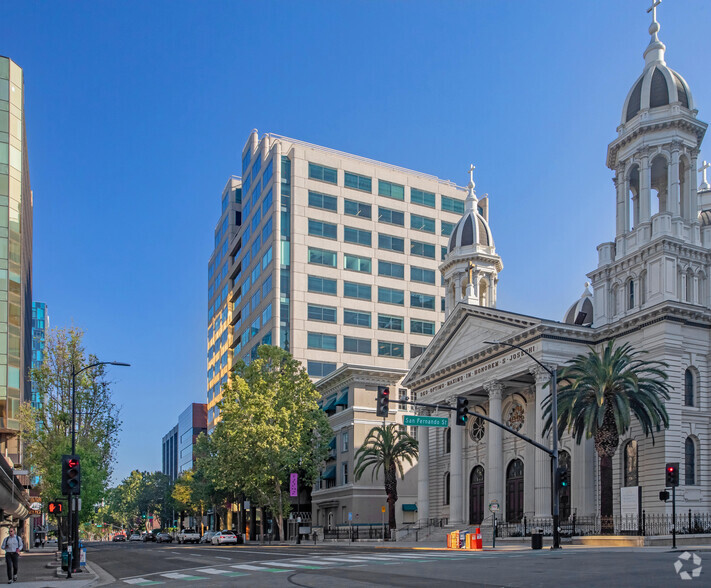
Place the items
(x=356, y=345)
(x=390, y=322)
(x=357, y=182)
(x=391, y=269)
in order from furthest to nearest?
1. (x=357, y=182)
2. (x=391, y=269)
3. (x=390, y=322)
4. (x=356, y=345)

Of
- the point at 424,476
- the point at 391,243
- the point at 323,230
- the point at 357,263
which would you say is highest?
the point at 323,230

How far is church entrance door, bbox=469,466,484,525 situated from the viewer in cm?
6191

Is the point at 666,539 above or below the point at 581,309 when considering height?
below

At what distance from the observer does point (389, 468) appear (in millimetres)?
62688

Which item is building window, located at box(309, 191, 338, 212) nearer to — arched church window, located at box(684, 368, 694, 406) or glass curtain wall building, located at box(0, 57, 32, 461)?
glass curtain wall building, located at box(0, 57, 32, 461)

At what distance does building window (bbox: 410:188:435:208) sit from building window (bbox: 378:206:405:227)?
9.41ft

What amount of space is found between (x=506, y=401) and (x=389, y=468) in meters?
10.9

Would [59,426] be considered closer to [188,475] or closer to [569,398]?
[569,398]

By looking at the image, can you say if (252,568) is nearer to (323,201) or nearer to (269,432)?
(269,432)

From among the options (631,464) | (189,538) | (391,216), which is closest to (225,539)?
(189,538)

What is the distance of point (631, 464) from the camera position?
157ft

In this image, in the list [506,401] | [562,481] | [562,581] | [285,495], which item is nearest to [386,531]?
[285,495]

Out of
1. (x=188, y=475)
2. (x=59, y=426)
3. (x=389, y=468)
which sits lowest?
(x=188, y=475)

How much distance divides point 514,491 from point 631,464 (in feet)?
39.9
